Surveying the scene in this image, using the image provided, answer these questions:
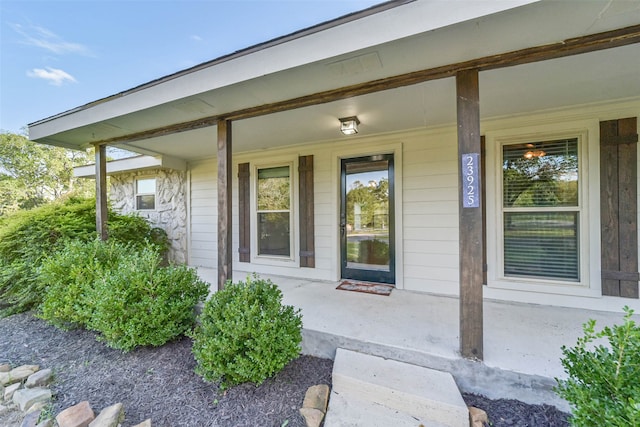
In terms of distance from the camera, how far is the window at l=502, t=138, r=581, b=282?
2861 mm

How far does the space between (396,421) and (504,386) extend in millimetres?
813

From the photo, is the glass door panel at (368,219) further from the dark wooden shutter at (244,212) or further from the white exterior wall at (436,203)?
the dark wooden shutter at (244,212)

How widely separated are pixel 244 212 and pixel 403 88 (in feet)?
11.3

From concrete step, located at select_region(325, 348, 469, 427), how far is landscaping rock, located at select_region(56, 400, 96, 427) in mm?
1581

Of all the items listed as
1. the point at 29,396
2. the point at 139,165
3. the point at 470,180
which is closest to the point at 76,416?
the point at 29,396

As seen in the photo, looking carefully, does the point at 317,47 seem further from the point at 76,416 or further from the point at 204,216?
the point at 204,216

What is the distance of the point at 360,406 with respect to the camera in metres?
1.68

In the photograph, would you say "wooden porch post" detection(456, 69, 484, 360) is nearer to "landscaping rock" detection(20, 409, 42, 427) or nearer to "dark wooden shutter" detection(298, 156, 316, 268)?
"dark wooden shutter" detection(298, 156, 316, 268)

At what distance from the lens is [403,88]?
92.4 inches

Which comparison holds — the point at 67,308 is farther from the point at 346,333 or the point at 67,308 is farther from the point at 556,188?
the point at 556,188

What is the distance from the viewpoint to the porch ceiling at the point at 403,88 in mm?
1512

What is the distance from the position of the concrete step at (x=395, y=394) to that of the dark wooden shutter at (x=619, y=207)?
2.36 meters

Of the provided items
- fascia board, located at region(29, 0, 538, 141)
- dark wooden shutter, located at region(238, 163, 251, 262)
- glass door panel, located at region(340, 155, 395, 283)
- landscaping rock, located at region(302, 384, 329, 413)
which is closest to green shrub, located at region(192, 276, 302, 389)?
landscaping rock, located at region(302, 384, 329, 413)

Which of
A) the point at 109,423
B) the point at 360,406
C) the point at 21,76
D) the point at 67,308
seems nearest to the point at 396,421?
the point at 360,406
